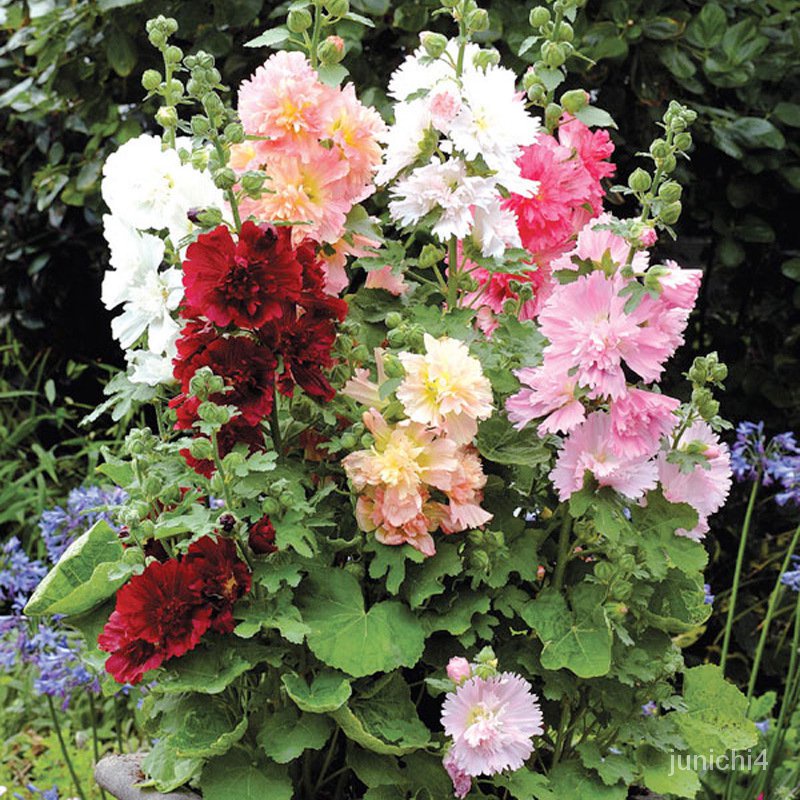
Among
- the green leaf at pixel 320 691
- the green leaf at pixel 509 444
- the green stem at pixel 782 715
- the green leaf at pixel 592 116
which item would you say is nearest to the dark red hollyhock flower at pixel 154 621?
the green leaf at pixel 320 691

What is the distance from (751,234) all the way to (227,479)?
176 cm

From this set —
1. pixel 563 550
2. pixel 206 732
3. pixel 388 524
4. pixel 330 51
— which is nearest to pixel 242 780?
pixel 206 732

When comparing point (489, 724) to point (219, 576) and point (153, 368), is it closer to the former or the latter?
point (219, 576)

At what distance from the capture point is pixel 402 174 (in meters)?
1.27

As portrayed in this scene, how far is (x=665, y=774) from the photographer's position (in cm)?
129

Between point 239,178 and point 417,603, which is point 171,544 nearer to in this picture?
point 417,603

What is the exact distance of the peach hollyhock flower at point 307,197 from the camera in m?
1.23

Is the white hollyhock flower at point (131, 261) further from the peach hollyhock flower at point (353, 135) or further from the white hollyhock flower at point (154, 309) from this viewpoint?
the peach hollyhock flower at point (353, 135)

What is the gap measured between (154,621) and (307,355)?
0.93ft

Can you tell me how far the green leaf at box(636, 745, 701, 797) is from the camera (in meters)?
1.27

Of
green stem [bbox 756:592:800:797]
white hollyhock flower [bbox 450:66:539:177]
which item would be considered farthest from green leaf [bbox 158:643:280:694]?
green stem [bbox 756:592:800:797]

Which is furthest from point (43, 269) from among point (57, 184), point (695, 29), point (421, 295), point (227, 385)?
point (227, 385)

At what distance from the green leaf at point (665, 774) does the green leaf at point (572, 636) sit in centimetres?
14

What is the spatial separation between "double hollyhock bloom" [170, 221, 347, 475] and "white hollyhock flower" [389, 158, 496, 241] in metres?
0.12
